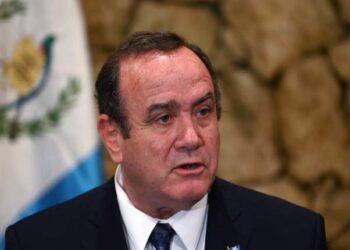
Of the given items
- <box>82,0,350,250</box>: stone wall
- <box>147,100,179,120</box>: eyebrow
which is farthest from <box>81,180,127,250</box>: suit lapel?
<box>82,0,350,250</box>: stone wall

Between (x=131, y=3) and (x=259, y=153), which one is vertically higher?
(x=131, y=3)

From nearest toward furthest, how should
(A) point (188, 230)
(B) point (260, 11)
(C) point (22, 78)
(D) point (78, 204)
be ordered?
(A) point (188, 230), (D) point (78, 204), (C) point (22, 78), (B) point (260, 11)

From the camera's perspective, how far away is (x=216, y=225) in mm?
1941

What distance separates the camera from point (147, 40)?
1.90 metres

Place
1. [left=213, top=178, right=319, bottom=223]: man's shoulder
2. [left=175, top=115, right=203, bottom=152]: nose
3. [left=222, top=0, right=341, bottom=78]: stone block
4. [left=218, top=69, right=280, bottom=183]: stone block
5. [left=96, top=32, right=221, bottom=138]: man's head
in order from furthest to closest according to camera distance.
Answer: [left=218, top=69, right=280, bottom=183]: stone block, [left=222, top=0, right=341, bottom=78]: stone block, [left=213, top=178, right=319, bottom=223]: man's shoulder, [left=96, top=32, right=221, bottom=138]: man's head, [left=175, top=115, right=203, bottom=152]: nose

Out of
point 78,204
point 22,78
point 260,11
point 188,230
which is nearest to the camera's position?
point 188,230

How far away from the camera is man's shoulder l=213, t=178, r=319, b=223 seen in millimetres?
2000

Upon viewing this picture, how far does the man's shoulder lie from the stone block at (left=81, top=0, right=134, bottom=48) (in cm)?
171

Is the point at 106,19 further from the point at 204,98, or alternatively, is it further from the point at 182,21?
the point at 204,98

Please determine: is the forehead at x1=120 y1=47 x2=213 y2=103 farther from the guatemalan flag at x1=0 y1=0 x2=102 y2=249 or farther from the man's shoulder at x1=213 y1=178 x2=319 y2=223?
the guatemalan flag at x1=0 y1=0 x2=102 y2=249

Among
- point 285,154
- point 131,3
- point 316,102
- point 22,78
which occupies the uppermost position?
point 131,3

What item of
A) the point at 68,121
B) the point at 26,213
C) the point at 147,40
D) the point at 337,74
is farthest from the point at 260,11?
the point at 147,40

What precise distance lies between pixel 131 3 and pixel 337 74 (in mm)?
1118

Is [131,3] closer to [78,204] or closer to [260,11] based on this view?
[260,11]
